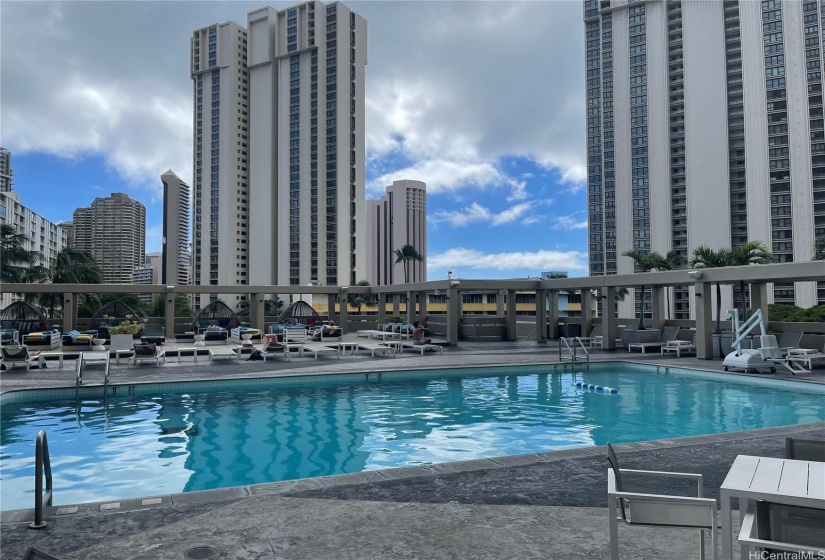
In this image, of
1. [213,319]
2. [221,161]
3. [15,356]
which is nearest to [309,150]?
[221,161]

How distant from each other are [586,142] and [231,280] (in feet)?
181

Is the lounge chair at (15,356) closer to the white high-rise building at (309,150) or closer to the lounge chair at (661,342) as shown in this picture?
the lounge chair at (661,342)

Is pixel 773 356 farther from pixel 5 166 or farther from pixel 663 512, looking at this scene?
pixel 5 166

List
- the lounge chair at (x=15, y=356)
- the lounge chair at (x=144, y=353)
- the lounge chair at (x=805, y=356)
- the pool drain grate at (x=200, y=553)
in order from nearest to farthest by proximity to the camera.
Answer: the pool drain grate at (x=200, y=553)
the lounge chair at (x=805, y=356)
the lounge chair at (x=15, y=356)
the lounge chair at (x=144, y=353)

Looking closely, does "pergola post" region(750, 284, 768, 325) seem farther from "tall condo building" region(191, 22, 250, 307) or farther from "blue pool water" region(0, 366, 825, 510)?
"tall condo building" region(191, 22, 250, 307)

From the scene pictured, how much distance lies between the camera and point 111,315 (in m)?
30.0

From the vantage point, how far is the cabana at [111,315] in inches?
1041

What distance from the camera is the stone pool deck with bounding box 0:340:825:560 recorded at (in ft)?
11.3

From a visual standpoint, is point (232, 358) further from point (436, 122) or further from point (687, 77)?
point (687, 77)

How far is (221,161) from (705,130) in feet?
216

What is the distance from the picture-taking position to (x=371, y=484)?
479cm

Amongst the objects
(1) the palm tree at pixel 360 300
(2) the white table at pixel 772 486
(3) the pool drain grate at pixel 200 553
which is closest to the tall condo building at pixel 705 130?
(1) the palm tree at pixel 360 300

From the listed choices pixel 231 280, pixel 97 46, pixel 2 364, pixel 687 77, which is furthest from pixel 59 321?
pixel 687 77

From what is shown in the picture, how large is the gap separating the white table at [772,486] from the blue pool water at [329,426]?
4930 mm
